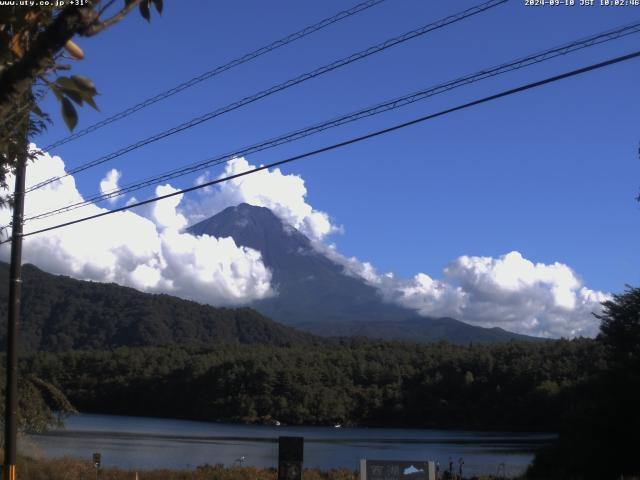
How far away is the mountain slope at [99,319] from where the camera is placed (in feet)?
535

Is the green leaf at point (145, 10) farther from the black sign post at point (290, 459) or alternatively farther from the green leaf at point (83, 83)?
the black sign post at point (290, 459)

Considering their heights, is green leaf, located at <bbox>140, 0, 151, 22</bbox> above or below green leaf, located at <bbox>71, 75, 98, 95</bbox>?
above

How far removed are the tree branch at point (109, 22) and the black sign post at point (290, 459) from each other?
374 inches

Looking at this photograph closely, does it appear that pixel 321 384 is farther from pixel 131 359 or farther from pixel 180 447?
pixel 180 447

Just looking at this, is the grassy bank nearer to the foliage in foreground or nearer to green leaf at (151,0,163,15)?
the foliage in foreground

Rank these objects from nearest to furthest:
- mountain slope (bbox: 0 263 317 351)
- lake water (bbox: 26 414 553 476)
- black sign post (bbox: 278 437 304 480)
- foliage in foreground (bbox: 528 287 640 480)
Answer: black sign post (bbox: 278 437 304 480), foliage in foreground (bbox: 528 287 640 480), lake water (bbox: 26 414 553 476), mountain slope (bbox: 0 263 317 351)

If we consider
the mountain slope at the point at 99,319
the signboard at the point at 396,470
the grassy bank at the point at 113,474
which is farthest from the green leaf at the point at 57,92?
the mountain slope at the point at 99,319

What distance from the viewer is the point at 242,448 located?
53969 millimetres

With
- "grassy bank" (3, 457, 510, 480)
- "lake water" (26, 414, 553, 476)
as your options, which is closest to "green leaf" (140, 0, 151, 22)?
"grassy bank" (3, 457, 510, 480)

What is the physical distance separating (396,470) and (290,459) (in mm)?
1596

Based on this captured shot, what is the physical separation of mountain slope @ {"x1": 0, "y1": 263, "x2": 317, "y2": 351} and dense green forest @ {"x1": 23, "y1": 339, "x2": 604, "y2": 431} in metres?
52.5

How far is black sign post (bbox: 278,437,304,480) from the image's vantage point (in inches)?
491

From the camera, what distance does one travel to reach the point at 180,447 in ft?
172

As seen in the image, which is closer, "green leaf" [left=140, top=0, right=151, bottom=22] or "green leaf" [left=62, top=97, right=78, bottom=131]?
"green leaf" [left=62, top=97, right=78, bottom=131]
